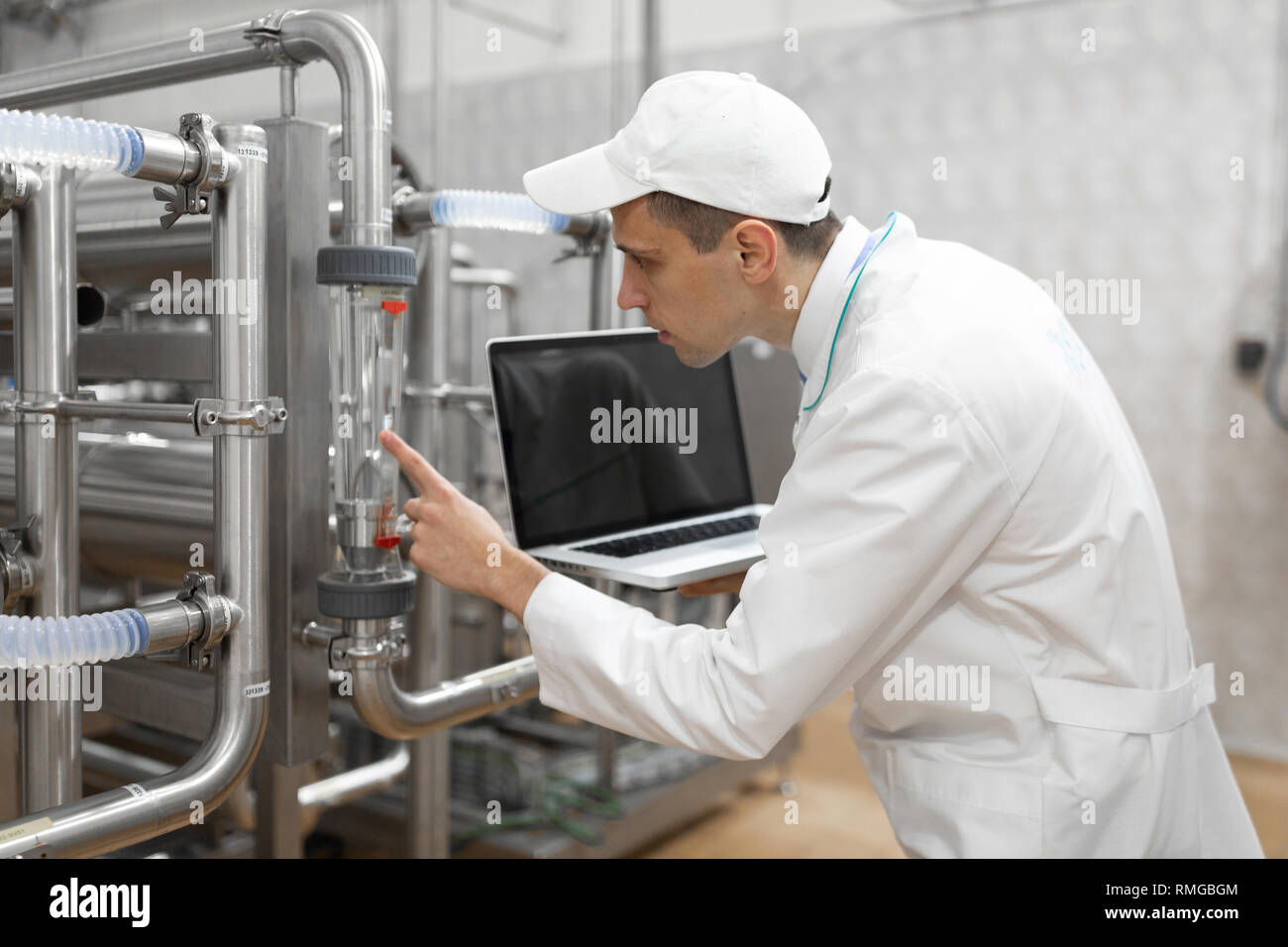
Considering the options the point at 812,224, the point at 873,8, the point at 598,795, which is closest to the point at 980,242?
the point at 873,8

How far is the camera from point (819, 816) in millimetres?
2633

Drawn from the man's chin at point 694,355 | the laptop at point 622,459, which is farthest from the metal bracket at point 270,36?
the man's chin at point 694,355

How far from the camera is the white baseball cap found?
103 cm

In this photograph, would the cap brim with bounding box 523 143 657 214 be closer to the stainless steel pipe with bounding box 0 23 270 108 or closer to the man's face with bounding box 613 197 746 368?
the man's face with bounding box 613 197 746 368

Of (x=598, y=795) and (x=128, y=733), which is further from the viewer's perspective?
(x=128, y=733)

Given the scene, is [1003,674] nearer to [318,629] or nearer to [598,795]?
[318,629]

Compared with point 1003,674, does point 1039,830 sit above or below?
below

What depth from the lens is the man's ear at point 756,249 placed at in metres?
1.06

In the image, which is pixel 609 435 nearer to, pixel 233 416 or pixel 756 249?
pixel 756 249

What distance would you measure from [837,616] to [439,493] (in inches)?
16.4

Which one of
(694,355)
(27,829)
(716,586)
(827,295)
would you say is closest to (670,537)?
(716,586)

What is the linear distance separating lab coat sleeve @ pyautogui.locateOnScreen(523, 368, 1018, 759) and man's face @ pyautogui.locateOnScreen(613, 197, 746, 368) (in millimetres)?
184

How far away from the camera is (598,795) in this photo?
7.96 feet

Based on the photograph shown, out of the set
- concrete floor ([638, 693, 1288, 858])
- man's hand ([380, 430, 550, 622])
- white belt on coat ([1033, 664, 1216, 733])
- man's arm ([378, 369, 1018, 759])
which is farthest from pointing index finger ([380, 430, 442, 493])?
concrete floor ([638, 693, 1288, 858])
